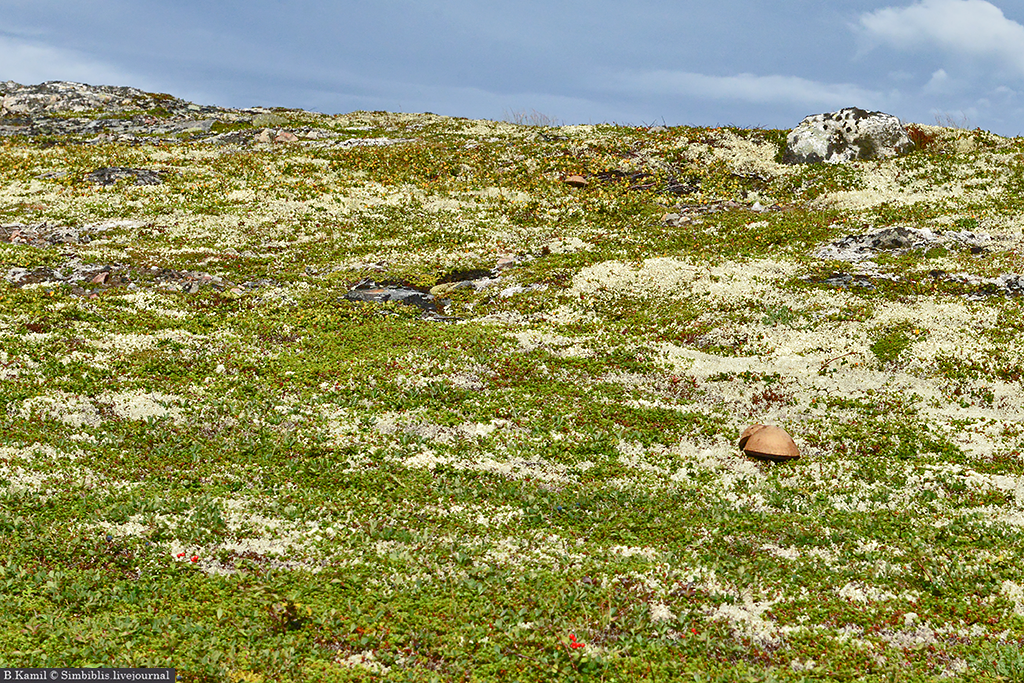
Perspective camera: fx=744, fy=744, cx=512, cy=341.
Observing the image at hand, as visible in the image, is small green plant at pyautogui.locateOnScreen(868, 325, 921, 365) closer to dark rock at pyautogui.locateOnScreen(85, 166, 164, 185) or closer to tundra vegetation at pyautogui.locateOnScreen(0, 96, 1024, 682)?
tundra vegetation at pyautogui.locateOnScreen(0, 96, 1024, 682)

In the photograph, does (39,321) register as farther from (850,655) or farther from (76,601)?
(850,655)

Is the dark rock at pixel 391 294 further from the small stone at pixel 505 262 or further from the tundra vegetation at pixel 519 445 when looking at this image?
the small stone at pixel 505 262

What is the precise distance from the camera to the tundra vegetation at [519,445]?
11.8 m

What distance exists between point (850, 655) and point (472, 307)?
21521 millimetres

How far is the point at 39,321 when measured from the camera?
85.0 ft

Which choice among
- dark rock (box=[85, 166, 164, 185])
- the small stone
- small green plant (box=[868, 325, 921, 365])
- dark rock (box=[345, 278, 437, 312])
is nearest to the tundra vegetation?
small green plant (box=[868, 325, 921, 365])

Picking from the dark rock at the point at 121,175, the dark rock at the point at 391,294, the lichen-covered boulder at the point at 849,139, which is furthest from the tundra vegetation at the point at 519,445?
the lichen-covered boulder at the point at 849,139

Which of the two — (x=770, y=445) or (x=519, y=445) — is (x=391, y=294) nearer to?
(x=519, y=445)

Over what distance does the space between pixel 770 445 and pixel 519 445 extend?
20.7ft

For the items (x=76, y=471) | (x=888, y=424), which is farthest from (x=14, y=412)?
(x=888, y=424)

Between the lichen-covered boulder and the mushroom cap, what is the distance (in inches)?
1373

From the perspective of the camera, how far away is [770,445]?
18688mm

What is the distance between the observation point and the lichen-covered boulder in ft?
158

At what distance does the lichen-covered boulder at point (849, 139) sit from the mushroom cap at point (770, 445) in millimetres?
34878
